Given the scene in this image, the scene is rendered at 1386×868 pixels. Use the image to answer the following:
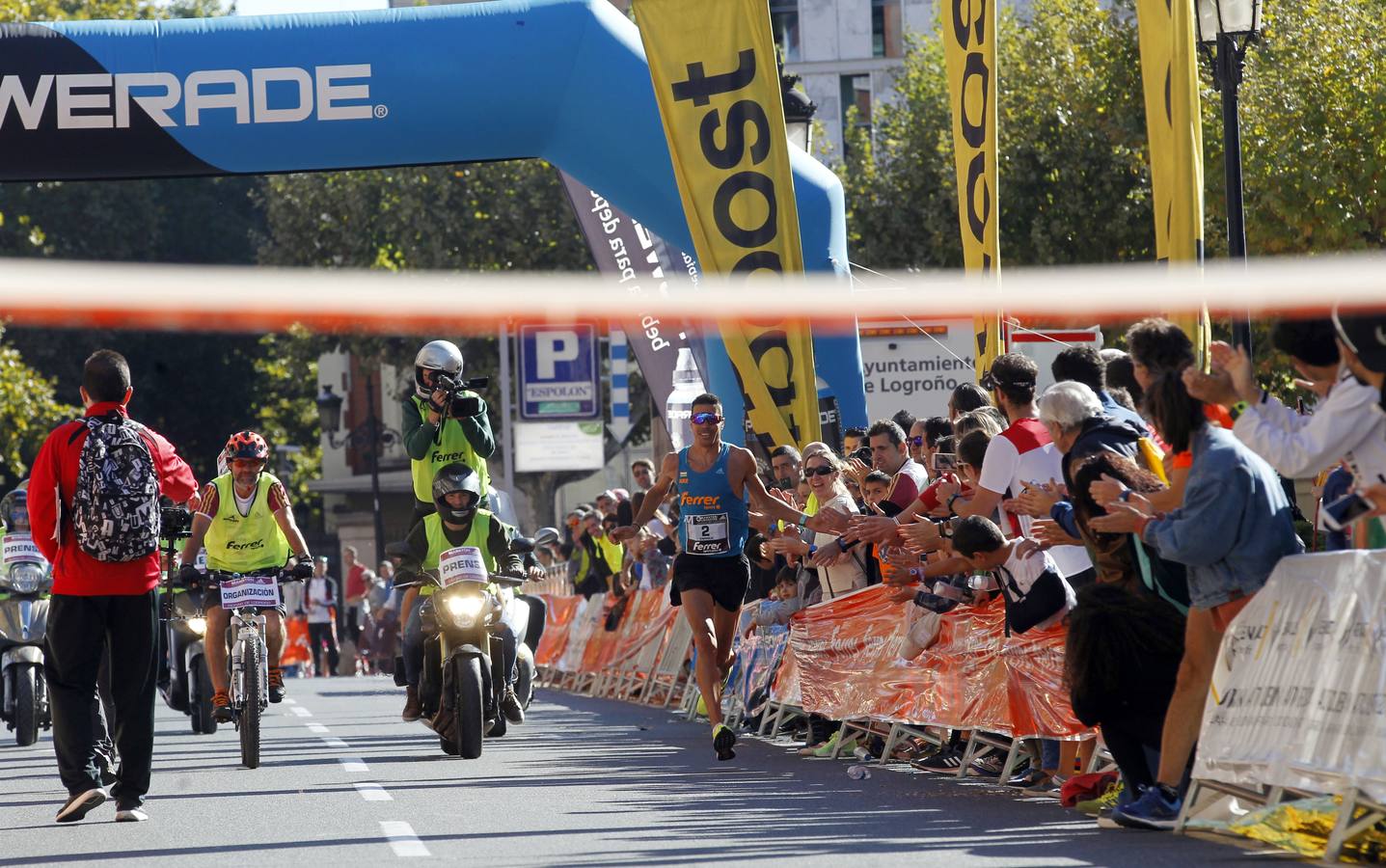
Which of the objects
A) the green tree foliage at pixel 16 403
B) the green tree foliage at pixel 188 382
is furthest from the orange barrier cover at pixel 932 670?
the green tree foliage at pixel 188 382

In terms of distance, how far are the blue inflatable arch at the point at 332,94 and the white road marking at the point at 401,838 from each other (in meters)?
6.94

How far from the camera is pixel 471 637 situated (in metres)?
13.4

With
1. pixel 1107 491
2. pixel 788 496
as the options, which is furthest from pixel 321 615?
pixel 1107 491

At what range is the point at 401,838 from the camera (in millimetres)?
9398

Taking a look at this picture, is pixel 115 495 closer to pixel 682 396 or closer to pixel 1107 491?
pixel 1107 491

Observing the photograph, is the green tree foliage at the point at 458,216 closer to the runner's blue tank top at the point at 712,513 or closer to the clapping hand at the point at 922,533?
the runner's blue tank top at the point at 712,513

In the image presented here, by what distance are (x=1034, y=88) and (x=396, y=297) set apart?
32325 millimetres

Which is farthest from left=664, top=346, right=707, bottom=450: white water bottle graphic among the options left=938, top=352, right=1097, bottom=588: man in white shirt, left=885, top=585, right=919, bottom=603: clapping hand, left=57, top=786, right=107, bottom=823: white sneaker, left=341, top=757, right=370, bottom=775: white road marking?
left=57, top=786, right=107, bottom=823: white sneaker

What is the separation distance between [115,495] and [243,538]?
12.6ft

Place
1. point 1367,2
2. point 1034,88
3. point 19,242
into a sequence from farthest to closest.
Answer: point 19,242 < point 1034,88 < point 1367,2

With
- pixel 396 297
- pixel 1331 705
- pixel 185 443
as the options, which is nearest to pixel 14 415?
pixel 185 443

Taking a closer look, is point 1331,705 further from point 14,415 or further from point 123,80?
point 14,415

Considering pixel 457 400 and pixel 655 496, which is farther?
Result: pixel 655 496

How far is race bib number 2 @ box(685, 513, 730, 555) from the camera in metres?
14.0
